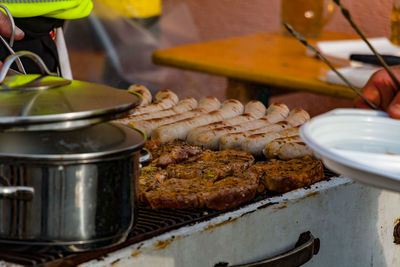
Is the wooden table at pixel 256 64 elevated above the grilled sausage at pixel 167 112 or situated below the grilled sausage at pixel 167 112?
below

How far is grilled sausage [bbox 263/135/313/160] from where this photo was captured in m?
1.95

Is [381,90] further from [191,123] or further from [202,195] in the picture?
[191,123]

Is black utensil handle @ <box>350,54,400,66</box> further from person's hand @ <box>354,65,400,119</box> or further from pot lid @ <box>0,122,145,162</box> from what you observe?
pot lid @ <box>0,122,145,162</box>

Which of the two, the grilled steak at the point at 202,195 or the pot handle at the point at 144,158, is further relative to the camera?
the grilled steak at the point at 202,195

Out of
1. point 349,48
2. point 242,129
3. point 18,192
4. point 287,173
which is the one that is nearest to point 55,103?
point 18,192

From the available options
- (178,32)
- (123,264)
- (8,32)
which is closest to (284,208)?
(123,264)

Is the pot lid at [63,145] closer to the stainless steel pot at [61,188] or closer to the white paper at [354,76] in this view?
the stainless steel pot at [61,188]

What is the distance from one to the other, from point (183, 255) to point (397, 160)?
1.87 ft

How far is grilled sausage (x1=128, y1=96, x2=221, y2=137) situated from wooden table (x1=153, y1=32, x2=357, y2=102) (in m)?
0.78

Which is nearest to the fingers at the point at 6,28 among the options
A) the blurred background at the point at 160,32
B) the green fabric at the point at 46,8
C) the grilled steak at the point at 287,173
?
the green fabric at the point at 46,8

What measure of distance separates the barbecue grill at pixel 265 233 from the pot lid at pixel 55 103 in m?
0.28

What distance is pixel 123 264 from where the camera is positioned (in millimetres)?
1365

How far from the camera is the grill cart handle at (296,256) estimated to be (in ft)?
5.35

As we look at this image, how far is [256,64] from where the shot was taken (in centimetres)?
341
